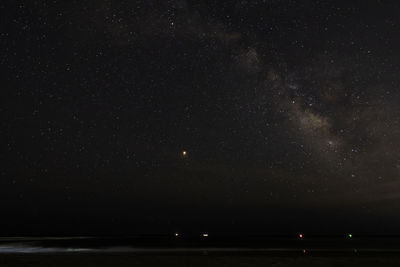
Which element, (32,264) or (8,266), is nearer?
(8,266)

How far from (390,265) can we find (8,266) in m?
29.2

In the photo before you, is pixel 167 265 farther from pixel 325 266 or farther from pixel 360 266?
pixel 360 266

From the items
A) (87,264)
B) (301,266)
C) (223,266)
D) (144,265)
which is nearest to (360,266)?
(301,266)

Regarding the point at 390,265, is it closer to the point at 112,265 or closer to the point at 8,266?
the point at 112,265

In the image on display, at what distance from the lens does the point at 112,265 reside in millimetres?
30328

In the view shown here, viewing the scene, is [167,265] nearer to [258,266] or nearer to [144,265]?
[144,265]

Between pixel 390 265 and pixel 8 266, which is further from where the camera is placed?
pixel 390 265

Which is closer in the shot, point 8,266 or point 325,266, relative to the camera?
point 8,266

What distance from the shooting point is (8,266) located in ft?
91.4

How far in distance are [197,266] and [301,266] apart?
8.31 metres

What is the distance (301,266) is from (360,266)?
4.58m

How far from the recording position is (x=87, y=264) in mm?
30469

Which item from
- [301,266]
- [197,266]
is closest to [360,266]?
[301,266]

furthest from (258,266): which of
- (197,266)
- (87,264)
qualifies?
(87,264)
